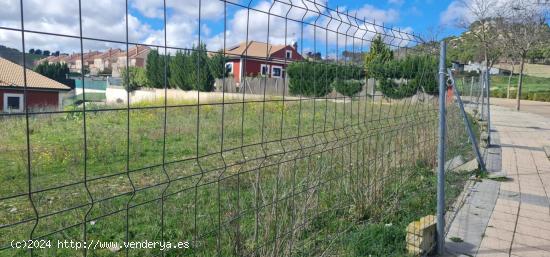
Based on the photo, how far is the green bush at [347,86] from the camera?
4.21 metres

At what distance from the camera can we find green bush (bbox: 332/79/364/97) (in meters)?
4.21

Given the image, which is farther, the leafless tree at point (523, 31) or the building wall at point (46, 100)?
the leafless tree at point (523, 31)

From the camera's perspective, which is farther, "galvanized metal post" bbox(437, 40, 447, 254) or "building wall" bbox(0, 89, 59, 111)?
"galvanized metal post" bbox(437, 40, 447, 254)

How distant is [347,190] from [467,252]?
1.14 metres

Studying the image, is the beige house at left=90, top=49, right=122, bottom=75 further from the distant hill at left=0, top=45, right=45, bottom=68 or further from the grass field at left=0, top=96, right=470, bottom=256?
the distant hill at left=0, top=45, right=45, bottom=68

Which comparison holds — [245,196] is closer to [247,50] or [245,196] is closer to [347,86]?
[347,86]

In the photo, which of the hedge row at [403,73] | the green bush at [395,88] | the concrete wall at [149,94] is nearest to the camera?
the concrete wall at [149,94]

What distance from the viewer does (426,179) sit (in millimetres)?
5449

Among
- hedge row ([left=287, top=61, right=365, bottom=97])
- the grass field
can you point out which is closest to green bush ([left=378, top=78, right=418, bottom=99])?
the grass field

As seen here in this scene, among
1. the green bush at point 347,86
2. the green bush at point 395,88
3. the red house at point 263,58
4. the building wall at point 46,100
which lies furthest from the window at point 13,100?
the green bush at point 395,88

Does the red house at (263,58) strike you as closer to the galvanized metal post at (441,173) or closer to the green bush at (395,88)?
the galvanized metal post at (441,173)

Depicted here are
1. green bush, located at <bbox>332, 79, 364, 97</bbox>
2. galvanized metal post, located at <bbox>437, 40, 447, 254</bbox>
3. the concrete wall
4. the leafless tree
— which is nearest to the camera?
the concrete wall

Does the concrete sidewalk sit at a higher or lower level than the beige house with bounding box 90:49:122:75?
lower

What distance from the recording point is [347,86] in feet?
14.0
